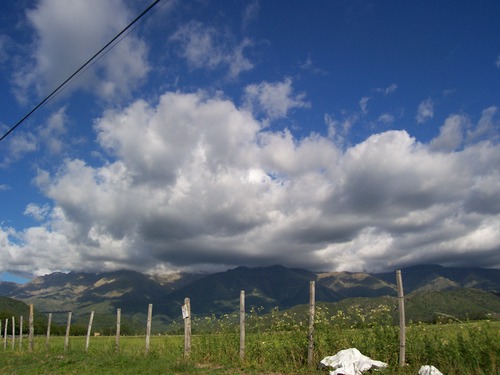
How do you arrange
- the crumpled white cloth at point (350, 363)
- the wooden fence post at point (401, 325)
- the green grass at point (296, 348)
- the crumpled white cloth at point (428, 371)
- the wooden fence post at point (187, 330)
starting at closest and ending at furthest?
the crumpled white cloth at point (428, 371) < the green grass at point (296, 348) < the crumpled white cloth at point (350, 363) < the wooden fence post at point (401, 325) < the wooden fence post at point (187, 330)

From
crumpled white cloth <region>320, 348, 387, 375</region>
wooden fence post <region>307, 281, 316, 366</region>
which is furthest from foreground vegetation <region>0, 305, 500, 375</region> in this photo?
crumpled white cloth <region>320, 348, 387, 375</region>

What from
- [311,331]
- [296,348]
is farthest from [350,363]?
[296,348]

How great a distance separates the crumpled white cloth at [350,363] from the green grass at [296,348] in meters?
0.31

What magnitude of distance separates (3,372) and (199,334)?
24.2 ft

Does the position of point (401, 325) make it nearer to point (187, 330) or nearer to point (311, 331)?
point (311, 331)

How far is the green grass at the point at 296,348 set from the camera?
368 inches

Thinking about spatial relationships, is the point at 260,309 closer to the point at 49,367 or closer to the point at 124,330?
the point at 49,367

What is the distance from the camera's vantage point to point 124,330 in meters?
145

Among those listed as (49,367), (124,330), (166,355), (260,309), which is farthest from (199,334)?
(124,330)

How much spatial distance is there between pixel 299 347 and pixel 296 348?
0.16 m

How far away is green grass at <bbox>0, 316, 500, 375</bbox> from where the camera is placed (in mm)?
9352

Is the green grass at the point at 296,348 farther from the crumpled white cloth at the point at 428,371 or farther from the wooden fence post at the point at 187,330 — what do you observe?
the crumpled white cloth at the point at 428,371

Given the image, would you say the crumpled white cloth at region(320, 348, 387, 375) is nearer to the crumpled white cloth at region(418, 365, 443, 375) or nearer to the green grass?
the green grass

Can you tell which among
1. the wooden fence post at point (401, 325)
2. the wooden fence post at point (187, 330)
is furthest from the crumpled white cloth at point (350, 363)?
the wooden fence post at point (187, 330)
